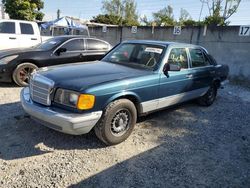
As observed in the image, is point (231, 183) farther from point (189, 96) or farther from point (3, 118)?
point (3, 118)

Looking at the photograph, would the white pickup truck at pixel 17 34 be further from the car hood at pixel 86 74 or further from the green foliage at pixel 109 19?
the green foliage at pixel 109 19

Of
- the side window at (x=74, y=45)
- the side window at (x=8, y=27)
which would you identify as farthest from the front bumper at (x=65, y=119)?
the side window at (x=8, y=27)

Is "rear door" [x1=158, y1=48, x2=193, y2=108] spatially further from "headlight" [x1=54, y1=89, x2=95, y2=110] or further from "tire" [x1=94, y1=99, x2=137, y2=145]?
"headlight" [x1=54, y1=89, x2=95, y2=110]

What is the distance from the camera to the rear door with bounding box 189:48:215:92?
568 cm

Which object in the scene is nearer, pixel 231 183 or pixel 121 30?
pixel 231 183

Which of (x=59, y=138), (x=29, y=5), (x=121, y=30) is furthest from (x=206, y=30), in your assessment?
(x=29, y=5)

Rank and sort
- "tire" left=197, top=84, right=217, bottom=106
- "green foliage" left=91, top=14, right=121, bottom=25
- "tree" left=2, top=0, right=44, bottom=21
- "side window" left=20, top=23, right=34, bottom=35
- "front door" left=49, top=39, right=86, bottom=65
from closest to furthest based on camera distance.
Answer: "tire" left=197, top=84, right=217, bottom=106, "front door" left=49, top=39, right=86, bottom=65, "side window" left=20, top=23, right=34, bottom=35, "tree" left=2, top=0, right=44, bottom=21, "green foliage" left=91, top=14, right=121, bottom=25

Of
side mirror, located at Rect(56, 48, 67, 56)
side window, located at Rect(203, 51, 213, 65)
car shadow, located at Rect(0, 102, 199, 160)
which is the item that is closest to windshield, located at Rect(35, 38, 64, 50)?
side mirror, located at Rect(56, 48, 67, 56)

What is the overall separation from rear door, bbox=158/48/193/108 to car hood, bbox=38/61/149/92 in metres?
0.49

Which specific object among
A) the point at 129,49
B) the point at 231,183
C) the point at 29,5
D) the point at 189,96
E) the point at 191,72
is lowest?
the point at 231,183

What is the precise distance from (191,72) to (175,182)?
2.75 m

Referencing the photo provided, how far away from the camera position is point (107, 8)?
1907 inches

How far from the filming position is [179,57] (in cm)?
533

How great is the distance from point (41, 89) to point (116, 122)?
1241 mm
